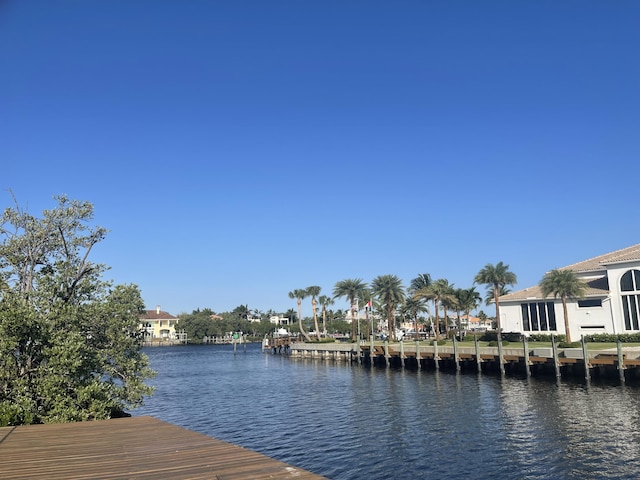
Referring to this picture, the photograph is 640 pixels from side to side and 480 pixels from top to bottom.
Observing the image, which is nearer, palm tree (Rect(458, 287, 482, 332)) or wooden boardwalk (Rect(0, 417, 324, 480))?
wooden boardwalk (Rect(0, 417, 324, 480))

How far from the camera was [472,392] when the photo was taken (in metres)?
38.9

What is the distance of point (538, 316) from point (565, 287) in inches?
397

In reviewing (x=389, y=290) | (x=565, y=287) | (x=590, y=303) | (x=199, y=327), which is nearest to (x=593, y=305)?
(x=590, y=303)

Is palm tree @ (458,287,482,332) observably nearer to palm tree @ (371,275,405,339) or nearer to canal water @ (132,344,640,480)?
palm tree @ (371,275,405,339)

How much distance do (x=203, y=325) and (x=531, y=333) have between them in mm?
148958

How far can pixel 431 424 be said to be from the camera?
27984mm

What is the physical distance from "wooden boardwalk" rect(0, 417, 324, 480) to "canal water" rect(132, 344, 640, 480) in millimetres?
9230

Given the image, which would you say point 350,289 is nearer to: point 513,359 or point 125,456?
point 513,359

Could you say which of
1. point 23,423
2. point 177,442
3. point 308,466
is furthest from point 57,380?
point 308,466

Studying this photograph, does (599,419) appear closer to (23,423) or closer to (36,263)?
(23,423)

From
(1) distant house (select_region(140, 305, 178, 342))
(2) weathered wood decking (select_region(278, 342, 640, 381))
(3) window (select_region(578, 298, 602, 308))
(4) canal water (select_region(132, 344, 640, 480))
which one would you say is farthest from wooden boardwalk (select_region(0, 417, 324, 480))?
(1) distant house (select_region(140, 305, 178, 342))

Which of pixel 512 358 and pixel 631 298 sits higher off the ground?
pixel 631 298

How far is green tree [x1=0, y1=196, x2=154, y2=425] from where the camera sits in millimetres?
17188

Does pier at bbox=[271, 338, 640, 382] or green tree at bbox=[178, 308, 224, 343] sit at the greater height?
green tree at bbox=[178, 308, 224, 343]
